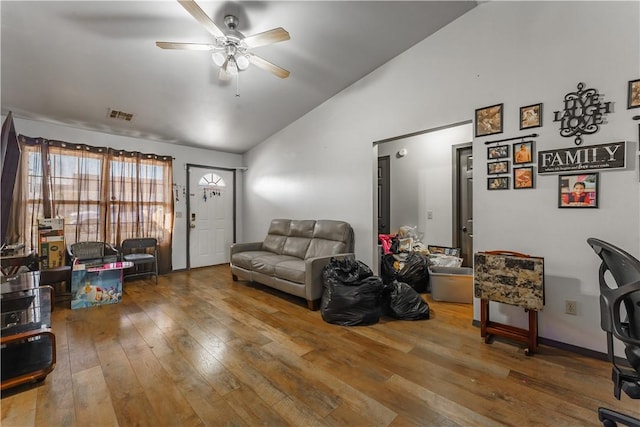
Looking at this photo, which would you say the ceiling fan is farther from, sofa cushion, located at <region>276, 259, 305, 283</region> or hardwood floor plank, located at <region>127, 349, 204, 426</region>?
hardwood floor plank, located at <region>127, 349, 204, 426</region>

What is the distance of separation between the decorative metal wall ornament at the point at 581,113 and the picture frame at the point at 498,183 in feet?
1.68

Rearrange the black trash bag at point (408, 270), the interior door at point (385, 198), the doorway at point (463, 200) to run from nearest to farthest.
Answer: the black trash bag at point (408, 270) → the doorway at point (463, 200) → the interior door at point (385, 198)

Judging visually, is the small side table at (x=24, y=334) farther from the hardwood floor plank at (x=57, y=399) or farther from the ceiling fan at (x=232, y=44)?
the ceiling fan at (x=232, y=44)

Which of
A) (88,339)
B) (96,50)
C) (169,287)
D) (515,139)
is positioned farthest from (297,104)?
(88,339)

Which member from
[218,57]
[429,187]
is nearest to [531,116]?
[429,187]

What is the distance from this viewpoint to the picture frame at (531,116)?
224cm

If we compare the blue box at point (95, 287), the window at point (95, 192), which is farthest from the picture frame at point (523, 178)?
the window at point (95, 192)

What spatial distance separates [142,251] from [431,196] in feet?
16.2

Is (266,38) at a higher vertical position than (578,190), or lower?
higher

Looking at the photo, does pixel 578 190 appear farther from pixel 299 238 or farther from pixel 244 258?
pixel 244 258

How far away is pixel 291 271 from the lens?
3.21 metres

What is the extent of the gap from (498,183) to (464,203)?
5.04 feet

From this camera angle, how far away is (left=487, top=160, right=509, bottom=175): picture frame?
2.42 m

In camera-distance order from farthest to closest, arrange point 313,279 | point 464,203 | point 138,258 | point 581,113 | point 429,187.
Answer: point 429,187 < point 138,258 < point 464,203 < point 313,279 < point 581,113
